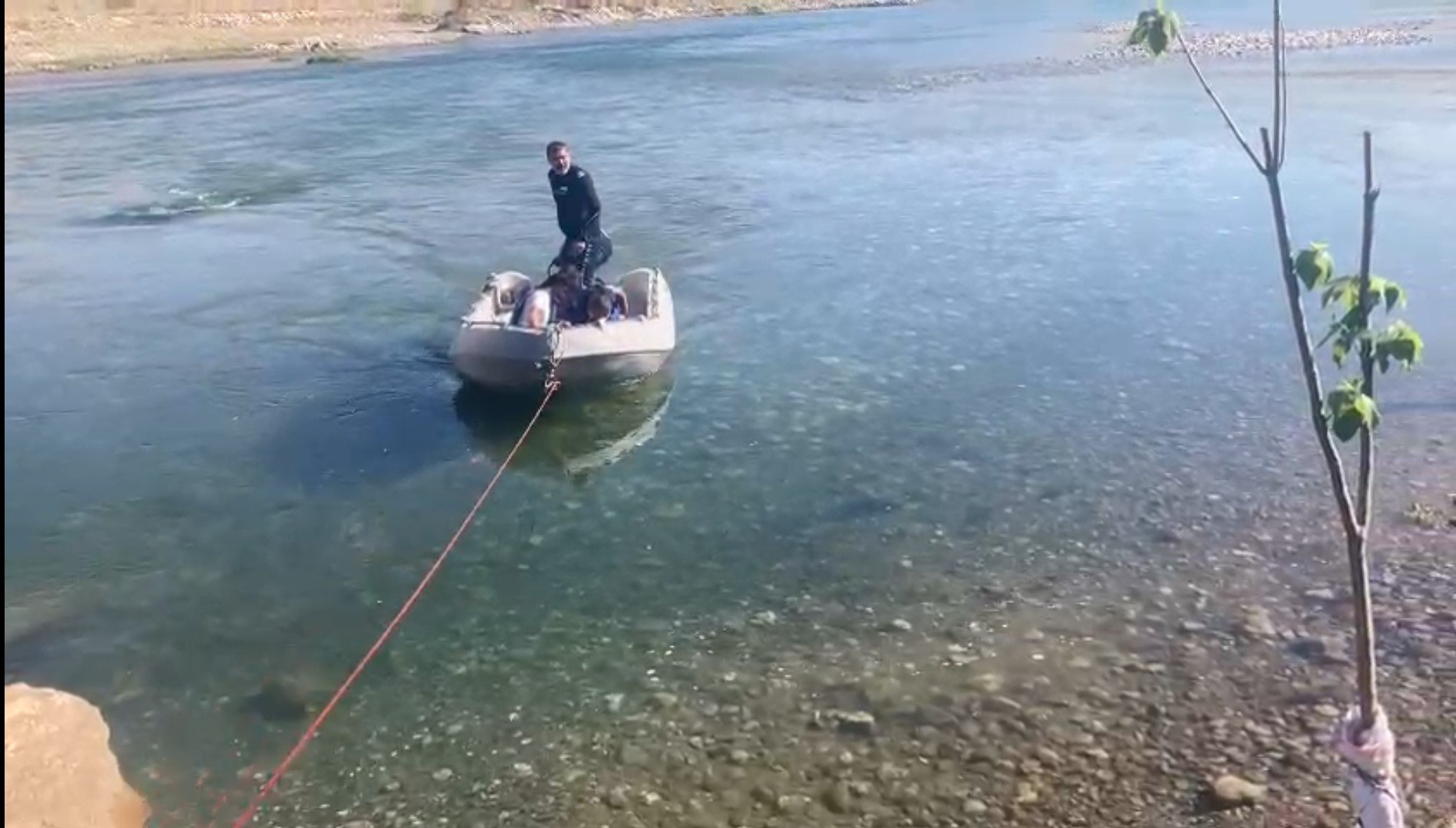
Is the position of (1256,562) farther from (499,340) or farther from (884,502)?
(499,340)

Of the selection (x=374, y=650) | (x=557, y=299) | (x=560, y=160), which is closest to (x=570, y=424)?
(x=557, y=299)

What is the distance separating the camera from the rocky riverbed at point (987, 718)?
7.13 metres

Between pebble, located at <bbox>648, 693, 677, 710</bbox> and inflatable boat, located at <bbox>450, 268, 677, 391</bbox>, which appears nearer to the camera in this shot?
pebble, located at <bbox>648, 693, 677, 710</bbox>

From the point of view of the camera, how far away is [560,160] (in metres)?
14.0

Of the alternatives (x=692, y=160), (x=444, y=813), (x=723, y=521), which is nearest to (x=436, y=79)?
(x=692, y=160)

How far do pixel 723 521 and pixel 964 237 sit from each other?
36.1 feet

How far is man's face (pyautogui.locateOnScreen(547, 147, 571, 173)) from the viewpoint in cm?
1398

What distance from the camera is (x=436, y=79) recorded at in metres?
48.1

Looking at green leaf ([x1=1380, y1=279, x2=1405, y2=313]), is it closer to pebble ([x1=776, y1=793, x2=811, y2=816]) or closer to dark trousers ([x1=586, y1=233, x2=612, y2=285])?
pebble ([x1=776, y1=793, x2=811, y2=816])

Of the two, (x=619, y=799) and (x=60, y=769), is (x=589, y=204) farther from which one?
(x=60, y=769)

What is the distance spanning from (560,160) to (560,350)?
213 cm

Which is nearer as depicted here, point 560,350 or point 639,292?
point 560,350

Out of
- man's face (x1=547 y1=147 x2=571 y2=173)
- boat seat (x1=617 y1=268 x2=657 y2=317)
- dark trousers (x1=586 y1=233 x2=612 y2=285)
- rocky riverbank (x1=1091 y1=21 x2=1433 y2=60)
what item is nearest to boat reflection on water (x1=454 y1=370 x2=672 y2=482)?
boat seat (x1=617 y1=268 x2=657 y2=317)

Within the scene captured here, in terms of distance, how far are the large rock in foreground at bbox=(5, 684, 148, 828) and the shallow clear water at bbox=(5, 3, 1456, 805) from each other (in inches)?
24.6
